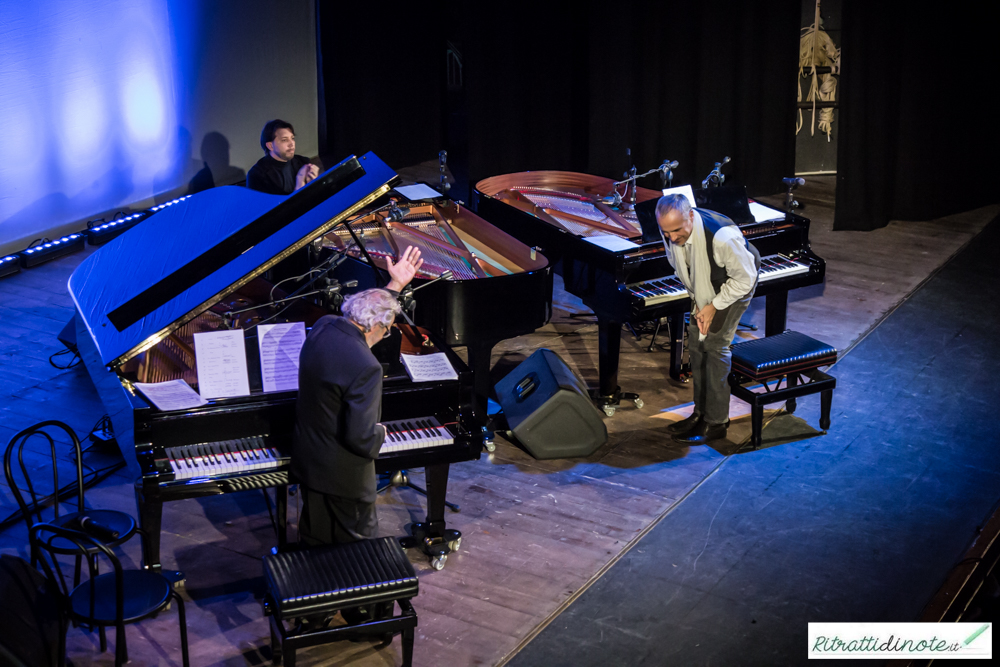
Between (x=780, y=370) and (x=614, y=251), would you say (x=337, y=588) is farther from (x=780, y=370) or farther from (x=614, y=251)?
(x=780, y=370)

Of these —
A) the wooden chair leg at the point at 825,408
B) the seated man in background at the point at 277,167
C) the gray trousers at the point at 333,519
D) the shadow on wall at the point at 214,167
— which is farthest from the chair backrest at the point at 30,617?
the shadow on wall at the point at 214,167

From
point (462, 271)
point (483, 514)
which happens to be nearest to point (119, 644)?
point (483, 514)

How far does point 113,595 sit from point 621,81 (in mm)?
8241

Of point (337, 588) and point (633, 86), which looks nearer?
point (337, 588)

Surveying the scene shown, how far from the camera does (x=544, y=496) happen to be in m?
5.75

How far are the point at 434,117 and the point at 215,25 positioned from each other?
3.16 meters

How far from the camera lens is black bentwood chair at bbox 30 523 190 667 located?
374 centimetres

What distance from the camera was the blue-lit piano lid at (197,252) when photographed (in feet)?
14.5

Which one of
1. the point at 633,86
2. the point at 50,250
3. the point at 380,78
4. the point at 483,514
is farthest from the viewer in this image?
the point at 380,78

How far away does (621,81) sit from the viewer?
10.8 meters

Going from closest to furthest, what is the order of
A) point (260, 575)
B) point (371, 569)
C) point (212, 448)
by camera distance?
point (371, 569) → point (212, 448) → point (260, 575)

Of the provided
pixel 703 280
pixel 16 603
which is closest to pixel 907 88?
pixel 703 280

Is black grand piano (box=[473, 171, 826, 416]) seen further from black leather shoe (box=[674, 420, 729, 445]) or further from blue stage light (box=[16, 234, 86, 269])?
blue stage light (box=[16, 234, 86, 269])

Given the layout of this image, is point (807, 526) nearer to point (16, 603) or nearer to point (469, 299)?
point (469, 299)
